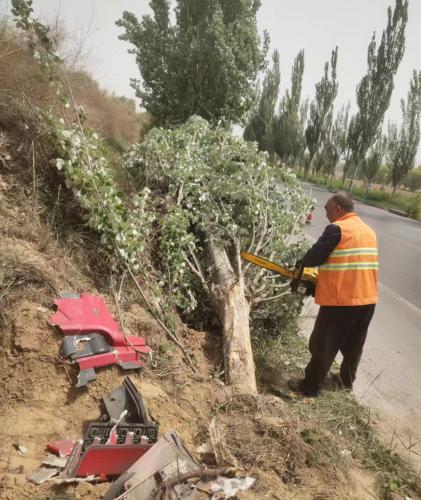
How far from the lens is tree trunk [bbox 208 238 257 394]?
9.61ft

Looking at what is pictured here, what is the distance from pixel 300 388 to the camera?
3363 millimetres

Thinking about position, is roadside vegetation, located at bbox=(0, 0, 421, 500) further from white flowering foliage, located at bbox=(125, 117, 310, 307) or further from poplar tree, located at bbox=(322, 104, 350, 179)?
poplar tree, located at bbox=(322, 104, 350, 179)

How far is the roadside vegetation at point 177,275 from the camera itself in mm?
2107

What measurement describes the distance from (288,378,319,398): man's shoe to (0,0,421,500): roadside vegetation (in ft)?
0.42

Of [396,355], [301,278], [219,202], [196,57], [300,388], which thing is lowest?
[300,388]

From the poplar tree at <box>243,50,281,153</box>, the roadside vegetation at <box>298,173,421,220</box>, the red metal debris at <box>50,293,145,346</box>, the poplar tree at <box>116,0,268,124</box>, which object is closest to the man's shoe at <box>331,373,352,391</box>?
the red metal debris at <box>50,293,145,346</box>

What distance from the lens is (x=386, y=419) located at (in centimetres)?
323

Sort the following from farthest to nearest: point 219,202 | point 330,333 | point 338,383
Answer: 1. point 219,202
2. point 338,383
3. point 330,333

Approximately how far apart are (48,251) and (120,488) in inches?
73.5

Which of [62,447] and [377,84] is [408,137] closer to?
[377,84]

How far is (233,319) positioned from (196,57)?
8.49 metres

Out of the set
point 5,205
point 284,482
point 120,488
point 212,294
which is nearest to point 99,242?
point 5,205

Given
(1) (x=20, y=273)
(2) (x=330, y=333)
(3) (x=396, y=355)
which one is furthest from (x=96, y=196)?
(3) (x=396, y=355)

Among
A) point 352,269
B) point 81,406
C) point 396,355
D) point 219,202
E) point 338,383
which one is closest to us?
point 81,406
